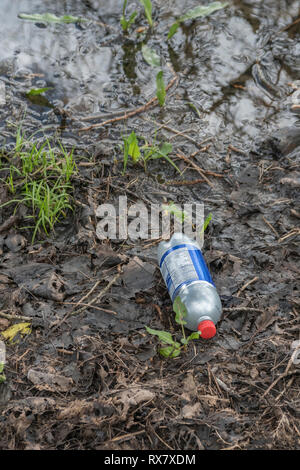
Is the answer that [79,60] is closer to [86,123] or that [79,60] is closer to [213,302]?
[86,123]

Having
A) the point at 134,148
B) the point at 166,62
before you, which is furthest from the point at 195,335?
the point at 166,62

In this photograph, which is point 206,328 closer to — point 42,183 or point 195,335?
point 195,335

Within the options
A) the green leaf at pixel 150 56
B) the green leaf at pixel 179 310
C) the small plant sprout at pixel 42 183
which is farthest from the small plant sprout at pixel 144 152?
the green leaf at pixel 179 310

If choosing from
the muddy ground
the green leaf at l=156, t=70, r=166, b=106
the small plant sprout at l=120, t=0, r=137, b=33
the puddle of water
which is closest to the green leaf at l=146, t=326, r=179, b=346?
the muddy ground

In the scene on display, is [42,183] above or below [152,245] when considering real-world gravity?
above

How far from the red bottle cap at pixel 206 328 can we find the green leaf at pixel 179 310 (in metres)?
0.09

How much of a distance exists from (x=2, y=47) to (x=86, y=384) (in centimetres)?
330

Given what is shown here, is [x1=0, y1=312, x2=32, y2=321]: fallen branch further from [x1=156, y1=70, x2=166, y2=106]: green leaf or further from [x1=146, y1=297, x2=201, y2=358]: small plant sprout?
[x1=156, y1=70, x2=166, y2=106]: green leaf

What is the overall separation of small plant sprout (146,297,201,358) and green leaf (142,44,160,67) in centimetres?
259

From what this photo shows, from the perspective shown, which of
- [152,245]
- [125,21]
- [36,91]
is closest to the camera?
[152,245]

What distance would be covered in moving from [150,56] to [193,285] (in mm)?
2570

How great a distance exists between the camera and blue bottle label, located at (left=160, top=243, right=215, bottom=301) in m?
2.70

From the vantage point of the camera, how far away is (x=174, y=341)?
102 inches

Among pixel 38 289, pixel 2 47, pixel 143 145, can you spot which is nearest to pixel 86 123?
pixel 143 145
